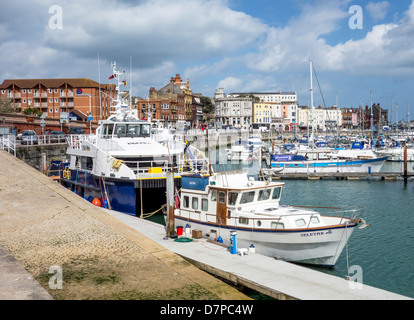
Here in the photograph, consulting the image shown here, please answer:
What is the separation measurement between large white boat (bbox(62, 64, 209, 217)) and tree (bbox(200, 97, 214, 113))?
460 ft

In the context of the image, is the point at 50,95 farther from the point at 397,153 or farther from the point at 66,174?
the point at 397,153

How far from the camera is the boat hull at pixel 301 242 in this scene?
16.1 m

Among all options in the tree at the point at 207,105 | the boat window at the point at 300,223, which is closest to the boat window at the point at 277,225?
the boat window at the point at 300,223

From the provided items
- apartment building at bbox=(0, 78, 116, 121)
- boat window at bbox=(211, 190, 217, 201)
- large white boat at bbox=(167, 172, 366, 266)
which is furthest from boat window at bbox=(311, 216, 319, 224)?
apartment building at bbox=(0, 78, 116, 121)

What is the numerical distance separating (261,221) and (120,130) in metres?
15.7

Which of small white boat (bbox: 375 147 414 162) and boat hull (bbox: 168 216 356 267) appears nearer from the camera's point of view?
boat hull (bbox: 168 216 356 267)

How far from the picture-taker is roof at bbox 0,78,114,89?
91.7 meters

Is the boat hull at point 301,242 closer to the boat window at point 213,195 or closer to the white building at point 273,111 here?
the boat window at point 213,195

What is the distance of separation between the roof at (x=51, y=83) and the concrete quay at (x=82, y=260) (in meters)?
74.7

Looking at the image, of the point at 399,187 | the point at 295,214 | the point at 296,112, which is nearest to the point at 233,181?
the point at 295,214

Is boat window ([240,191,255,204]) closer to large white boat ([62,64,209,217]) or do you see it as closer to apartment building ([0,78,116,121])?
large white boat ([62,64,209,217])

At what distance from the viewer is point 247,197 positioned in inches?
703

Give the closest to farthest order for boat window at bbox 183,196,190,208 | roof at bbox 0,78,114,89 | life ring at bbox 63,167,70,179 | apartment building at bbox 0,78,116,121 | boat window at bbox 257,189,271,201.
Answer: boat window at bbox 257,189,271,201 → boat window at bbox 183,196,190,208 → life ring at bbox 63,167,70,179 → roof at bbox 0,78,114,89 → apartment building at bbox 0,78,116,121

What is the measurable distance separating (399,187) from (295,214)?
29.0m
